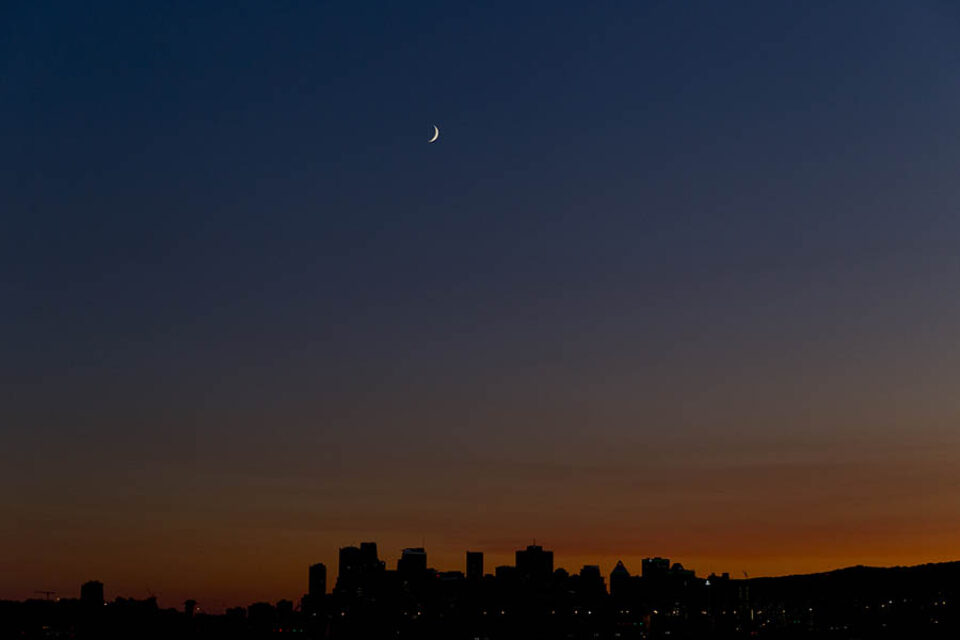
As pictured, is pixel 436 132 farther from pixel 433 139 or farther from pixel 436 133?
pixel 433 139

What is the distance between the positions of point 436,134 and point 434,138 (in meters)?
4.69

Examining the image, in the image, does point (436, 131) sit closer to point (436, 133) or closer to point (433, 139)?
point (436, 133)

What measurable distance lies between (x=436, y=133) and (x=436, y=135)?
200cm

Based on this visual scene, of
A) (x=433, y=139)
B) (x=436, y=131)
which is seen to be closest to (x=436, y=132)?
(x=436, y=131)

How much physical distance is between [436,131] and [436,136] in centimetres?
378

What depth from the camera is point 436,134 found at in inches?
4884

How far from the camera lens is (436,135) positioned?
123000 mm

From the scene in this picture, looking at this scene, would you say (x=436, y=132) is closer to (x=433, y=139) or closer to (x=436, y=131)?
(x=436, y=131)

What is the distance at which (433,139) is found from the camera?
4624 inches

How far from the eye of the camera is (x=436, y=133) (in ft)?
410

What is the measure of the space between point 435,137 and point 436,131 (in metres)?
4.87

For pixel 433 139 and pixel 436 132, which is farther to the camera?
pixel 436 132

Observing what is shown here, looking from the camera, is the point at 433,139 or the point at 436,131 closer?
the point at 433,139

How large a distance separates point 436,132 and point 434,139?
665 centimetres
